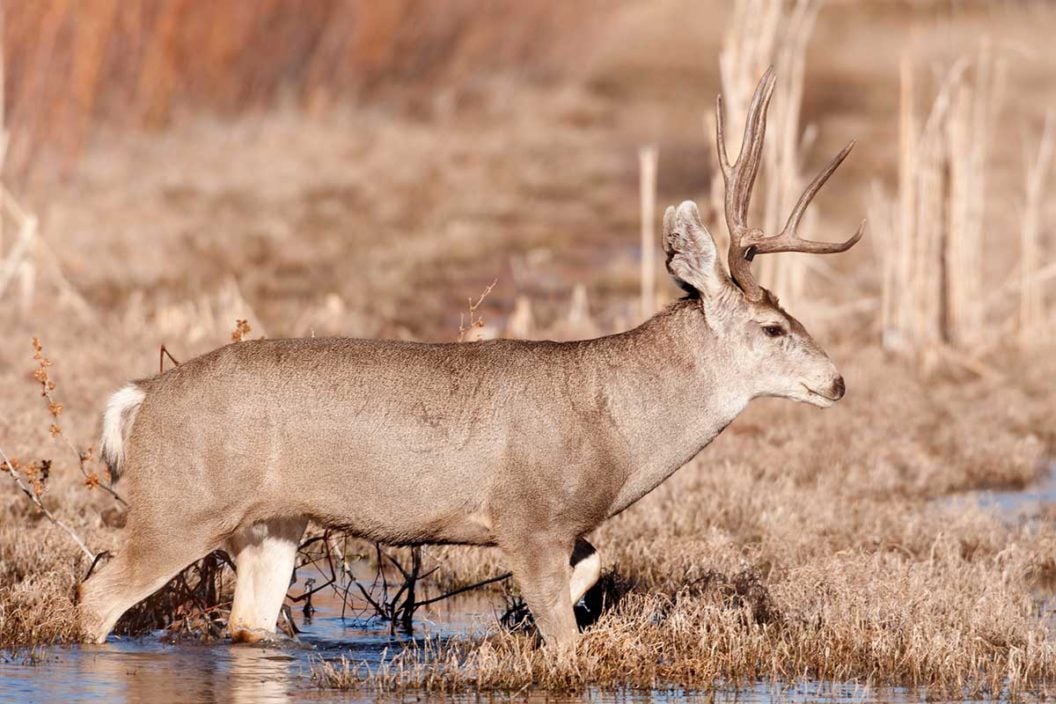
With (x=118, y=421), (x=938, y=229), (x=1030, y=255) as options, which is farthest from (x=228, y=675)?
(x=1030, y=255)

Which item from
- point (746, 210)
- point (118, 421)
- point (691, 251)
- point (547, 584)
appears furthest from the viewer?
A: point (746, 210)

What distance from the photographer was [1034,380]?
54.6 feet

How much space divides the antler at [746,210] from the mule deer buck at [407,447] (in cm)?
5

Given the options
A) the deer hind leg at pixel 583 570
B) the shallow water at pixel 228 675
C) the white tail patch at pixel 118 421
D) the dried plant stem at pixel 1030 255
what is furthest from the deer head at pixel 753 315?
the dried plant stem at pixel 1030 255

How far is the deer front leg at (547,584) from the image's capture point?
7.64 m

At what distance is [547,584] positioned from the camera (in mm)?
7645

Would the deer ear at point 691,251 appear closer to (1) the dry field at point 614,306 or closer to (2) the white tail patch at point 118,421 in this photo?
(1) the dry field at point 614,306

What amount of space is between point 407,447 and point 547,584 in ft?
2.68

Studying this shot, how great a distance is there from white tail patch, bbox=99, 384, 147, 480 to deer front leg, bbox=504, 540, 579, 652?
1713 millimetres

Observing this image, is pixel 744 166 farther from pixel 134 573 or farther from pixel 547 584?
pixel 134 573

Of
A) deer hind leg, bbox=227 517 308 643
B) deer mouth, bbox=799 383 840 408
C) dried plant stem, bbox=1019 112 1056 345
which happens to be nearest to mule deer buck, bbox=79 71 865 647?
deer hind leg, bbox=227 517 308 643

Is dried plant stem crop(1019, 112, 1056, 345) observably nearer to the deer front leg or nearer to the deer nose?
the deer nose

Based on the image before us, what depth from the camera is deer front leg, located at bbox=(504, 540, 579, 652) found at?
764 centimetres

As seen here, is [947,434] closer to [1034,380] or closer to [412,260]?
[1034,380]
